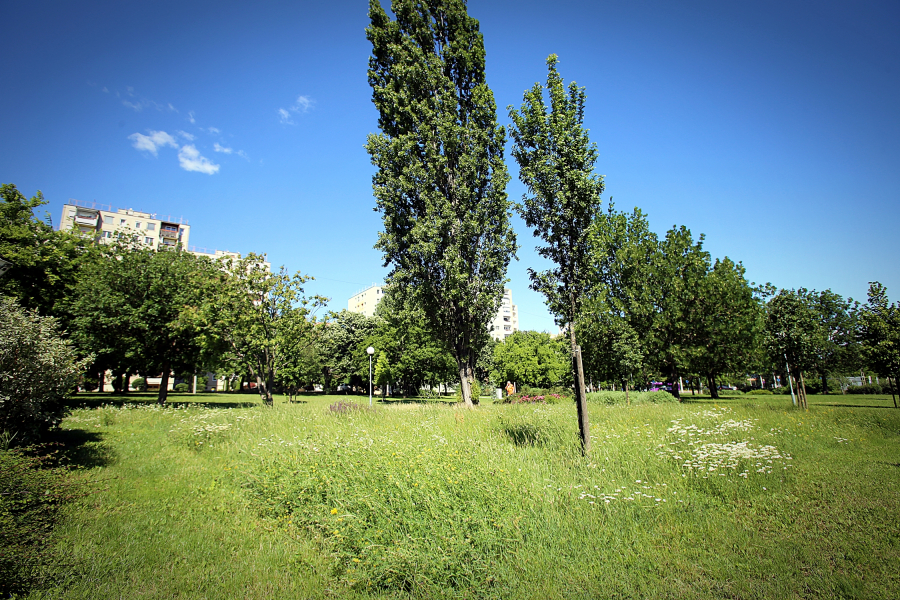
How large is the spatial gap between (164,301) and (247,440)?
53.9 feet

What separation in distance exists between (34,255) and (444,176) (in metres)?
22.4

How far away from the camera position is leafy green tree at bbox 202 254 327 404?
65.8 feet

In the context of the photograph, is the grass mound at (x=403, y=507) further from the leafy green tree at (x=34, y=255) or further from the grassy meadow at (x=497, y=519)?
the leafy green tree at (x=34, y=255)

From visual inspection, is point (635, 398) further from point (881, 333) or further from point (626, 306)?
point (881, 333)

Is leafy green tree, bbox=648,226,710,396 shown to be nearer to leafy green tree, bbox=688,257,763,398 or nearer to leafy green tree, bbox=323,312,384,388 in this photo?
leafy green tree, bbox=688,257,763,398

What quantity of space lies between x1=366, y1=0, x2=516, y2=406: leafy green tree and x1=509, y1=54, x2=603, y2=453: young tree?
834 cm

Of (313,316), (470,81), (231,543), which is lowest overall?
(231,543)

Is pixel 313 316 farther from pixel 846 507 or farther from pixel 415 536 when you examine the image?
pixel 846 507

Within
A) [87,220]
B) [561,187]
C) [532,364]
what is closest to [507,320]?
[532,364]

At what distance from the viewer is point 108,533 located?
542 centimetres

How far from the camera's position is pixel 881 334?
19078 millimetres

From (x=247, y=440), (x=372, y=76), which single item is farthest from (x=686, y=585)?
(x=372, y=76)

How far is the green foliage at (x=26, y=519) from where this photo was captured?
3752 millimetres

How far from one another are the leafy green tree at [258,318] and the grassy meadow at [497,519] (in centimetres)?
1103
